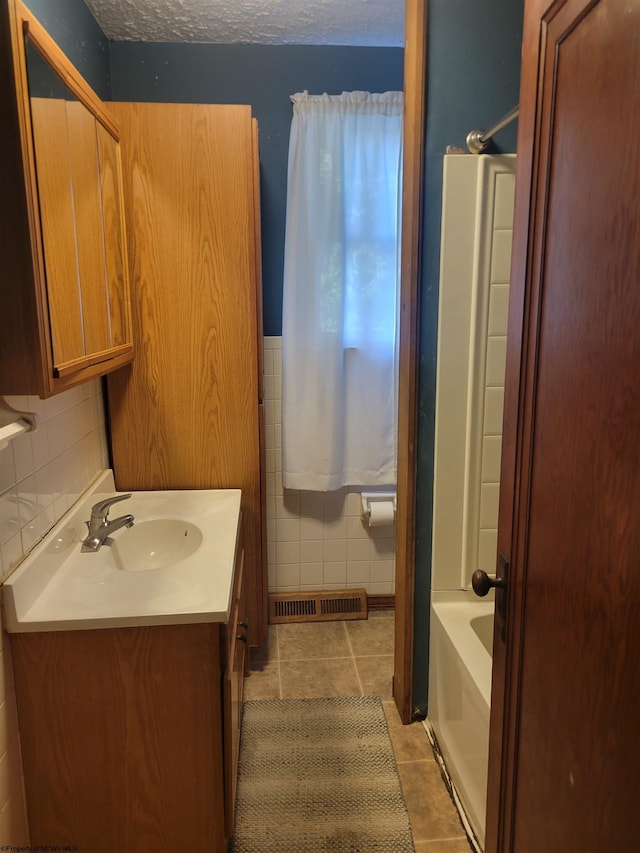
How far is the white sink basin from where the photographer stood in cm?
190

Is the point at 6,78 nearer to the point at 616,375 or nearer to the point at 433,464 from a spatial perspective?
the point at 616,375

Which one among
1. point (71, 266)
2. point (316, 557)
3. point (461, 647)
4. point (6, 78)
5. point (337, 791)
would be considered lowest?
point (337, 791)

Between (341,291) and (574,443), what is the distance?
1.98 metres

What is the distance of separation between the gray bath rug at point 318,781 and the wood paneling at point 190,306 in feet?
2.57

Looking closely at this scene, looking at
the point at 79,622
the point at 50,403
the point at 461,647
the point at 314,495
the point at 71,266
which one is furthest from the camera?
the point at 314,495

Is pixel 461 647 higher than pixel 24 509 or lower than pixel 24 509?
lower

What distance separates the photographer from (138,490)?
7.58 ft

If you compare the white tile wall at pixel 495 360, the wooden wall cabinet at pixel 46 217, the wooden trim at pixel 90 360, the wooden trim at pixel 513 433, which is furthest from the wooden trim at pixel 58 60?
the white tile wall at pixel 495 360

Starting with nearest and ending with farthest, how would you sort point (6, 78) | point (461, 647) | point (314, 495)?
1. point (6, 78)
2. point (461, 647)
3. point (314, 495)

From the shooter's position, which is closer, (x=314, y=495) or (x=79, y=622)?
(x=79, y=622)

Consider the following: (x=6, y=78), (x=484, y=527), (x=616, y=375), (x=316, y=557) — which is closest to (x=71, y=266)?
(x=6, y=78)

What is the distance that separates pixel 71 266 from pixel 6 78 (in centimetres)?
43

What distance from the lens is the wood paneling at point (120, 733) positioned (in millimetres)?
1375

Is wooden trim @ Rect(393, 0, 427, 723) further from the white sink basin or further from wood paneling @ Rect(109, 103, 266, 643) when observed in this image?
the white sink basin
